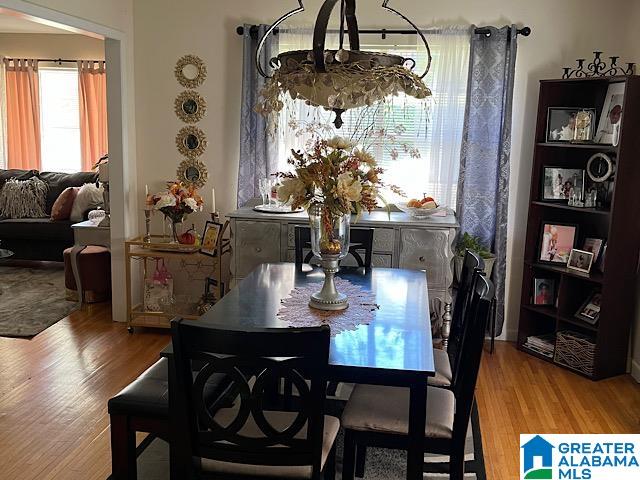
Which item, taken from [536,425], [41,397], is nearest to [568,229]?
[536,425]

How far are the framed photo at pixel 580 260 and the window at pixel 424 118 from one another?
0.87m

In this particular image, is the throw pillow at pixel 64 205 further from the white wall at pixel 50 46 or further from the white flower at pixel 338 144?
the white flower at pixel 338 144

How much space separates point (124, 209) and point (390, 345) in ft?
9.93

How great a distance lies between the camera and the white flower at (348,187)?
2540 mm

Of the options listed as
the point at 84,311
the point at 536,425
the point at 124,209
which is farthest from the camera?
the point at 84,311

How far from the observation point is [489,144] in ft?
14.4

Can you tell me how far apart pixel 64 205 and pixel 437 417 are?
5.26 meters

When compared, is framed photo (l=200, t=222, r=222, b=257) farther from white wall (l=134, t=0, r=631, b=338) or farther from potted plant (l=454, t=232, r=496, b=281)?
potted plant (l=454, t=232, r=496, b=281)

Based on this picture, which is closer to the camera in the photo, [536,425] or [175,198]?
[536,425]

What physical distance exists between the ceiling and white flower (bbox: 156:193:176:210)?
10.6 ft

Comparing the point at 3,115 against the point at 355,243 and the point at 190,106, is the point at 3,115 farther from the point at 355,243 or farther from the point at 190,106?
the point at 355,243

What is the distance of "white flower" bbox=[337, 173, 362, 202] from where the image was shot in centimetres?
254

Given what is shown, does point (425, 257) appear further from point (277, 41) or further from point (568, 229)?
point (277, 41)

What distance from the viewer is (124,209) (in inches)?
187
